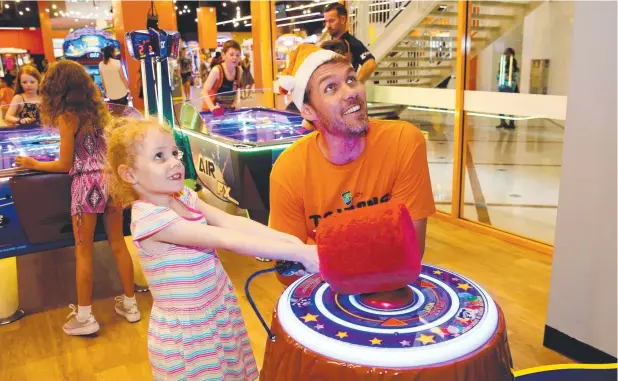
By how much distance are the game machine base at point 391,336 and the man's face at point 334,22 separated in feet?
11.5

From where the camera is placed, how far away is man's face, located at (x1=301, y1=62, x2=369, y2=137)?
1677 millimetres

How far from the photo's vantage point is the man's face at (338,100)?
5.50 feet

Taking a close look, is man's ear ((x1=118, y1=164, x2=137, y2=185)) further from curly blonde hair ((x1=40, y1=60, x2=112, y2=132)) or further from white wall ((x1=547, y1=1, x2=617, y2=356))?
white wall ((x1=547, y1=1, x2=617, y2=356))

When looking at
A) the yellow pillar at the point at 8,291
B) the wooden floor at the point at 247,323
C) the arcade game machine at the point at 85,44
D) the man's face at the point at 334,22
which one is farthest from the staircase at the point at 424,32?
the arcade game machine at the point at 85,44

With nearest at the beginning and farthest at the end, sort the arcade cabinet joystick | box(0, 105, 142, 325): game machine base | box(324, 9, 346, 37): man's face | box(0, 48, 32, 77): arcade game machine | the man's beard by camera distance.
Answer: the man's beard → box(0, 105, 142, 325): game machine base → box(324, 9, 346, 37): man's face → the arcade cabinet joystick → box(0, 48, 32, 77): arcade game machine

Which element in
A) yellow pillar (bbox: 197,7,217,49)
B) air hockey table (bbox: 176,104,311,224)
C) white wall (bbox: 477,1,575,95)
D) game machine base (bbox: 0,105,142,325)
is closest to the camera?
game machine base (bbox: 0,105,142,325)

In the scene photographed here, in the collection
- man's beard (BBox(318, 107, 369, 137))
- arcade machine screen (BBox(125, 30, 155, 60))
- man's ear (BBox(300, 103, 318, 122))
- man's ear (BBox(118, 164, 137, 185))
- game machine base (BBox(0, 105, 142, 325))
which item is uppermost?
arcade machine screen (BBox(125, 30, 155, 60))

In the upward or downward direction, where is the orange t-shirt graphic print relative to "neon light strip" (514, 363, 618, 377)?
upward

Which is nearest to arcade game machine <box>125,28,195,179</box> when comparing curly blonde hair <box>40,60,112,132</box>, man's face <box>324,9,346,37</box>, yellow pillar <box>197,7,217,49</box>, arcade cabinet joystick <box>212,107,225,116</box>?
arcade cabinet joystick <box>212,107,225,116</box>

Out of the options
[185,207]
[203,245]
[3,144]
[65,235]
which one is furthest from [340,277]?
[3,144]

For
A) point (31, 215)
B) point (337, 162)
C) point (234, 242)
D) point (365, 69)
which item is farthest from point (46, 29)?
point (234, 242)

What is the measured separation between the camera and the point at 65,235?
303cm

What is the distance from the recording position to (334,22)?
14.2 ft

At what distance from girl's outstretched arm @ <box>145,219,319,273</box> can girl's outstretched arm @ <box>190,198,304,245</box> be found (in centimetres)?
10
